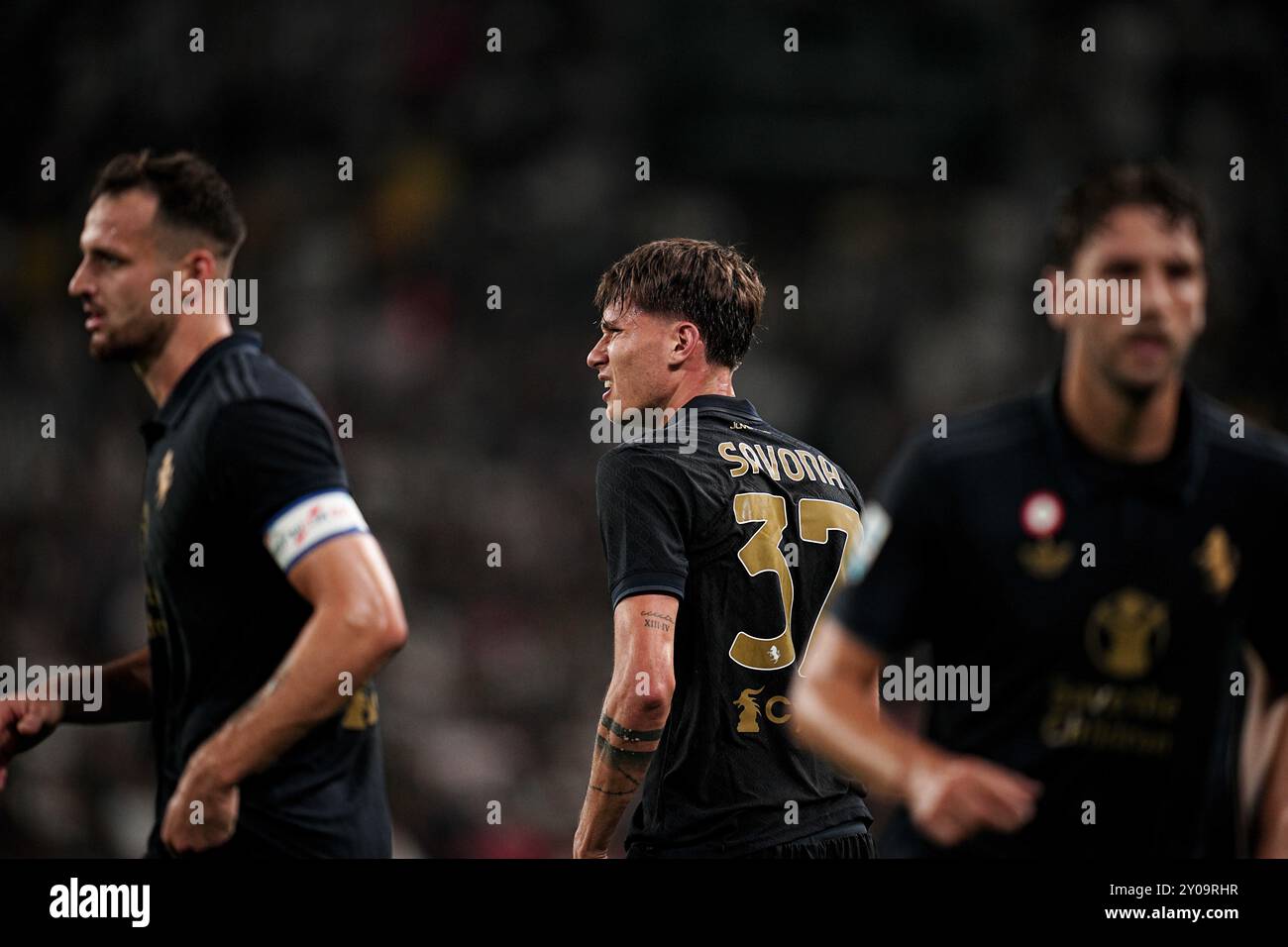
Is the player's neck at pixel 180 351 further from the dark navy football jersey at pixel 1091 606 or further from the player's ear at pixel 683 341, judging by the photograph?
the dark navy football jersey at pixel 1091 606

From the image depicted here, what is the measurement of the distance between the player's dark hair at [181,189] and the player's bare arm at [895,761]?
7.11 feet

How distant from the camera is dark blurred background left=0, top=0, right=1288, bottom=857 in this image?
11.2m

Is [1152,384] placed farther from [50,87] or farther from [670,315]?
[50,87]

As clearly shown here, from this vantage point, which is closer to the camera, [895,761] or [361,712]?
[895,761]

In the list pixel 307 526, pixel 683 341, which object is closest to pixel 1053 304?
pixel 683 341

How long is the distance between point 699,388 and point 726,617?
0.75 m

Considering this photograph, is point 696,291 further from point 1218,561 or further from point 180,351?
point 1218,561

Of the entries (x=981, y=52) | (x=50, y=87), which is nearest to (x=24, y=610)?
(x=50, y=87)

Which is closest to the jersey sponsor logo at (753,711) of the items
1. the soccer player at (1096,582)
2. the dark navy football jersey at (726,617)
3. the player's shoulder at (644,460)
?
the dark navy football jersey at (726,617)

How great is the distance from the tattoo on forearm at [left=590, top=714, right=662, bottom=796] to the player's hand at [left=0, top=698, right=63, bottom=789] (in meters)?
1.51

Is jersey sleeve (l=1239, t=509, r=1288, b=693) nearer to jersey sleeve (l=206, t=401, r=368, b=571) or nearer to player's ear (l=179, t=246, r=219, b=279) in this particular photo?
jersey sleeve (l=206, t=401, r=368, b=571)

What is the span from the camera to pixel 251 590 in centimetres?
369

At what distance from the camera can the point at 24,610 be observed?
1023 centimetres

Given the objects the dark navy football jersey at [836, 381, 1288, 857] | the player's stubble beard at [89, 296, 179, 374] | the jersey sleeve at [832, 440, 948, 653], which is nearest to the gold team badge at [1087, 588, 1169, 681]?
the dark navy football jersey at [836, 381, 1288, 857]
